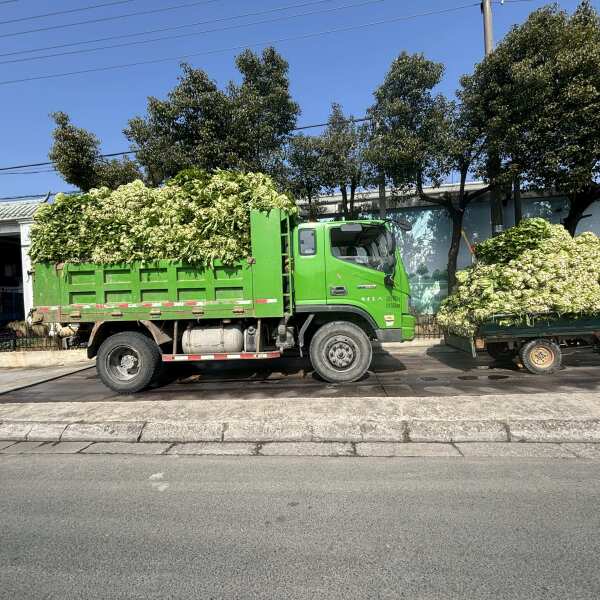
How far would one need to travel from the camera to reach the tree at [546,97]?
32.6 ft

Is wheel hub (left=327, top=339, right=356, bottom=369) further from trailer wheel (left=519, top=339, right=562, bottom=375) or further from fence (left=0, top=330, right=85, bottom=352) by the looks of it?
fence (left=0, top=330, right=85, bottom=352)

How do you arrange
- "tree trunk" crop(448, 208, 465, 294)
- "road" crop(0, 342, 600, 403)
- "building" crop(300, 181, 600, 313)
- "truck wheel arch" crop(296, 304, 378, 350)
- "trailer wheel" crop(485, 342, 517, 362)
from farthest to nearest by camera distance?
"building" crop(300, 181, 600, 313) < "tree trunk" crop(448, 208, 465, 294) < "trailer wheel" crop(485, 342, 517, 362) < "truck wheel arch" crop(296, 304, 378, 350) < "road" crop(0, 342, 600, 403)

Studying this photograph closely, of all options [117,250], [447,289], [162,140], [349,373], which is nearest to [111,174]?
[162,140]

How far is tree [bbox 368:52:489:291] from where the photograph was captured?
1147 cm

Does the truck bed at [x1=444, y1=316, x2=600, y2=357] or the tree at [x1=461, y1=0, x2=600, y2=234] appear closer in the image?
the truck bed at [x1=444, y1=316, x2=600, y2=357]

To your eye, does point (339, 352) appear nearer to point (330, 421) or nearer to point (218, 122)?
point (330, 421)

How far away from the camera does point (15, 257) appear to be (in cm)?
2408

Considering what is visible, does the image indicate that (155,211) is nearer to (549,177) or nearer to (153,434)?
(153,434)

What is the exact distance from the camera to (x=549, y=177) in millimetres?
11156

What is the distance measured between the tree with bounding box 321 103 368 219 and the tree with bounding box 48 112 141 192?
622cm

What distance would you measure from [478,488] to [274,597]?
6.63 feet

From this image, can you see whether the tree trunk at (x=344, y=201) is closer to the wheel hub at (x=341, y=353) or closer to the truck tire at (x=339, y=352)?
the truck tire at (x=339, y=352)

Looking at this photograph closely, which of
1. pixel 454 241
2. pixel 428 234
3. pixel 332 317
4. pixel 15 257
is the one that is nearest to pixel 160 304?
pixel 332 317

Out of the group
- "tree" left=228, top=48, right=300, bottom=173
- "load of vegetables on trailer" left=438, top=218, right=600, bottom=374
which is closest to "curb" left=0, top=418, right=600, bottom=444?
"load of vegetables on trailer" left=438, top=218, right=600, bottom=374
